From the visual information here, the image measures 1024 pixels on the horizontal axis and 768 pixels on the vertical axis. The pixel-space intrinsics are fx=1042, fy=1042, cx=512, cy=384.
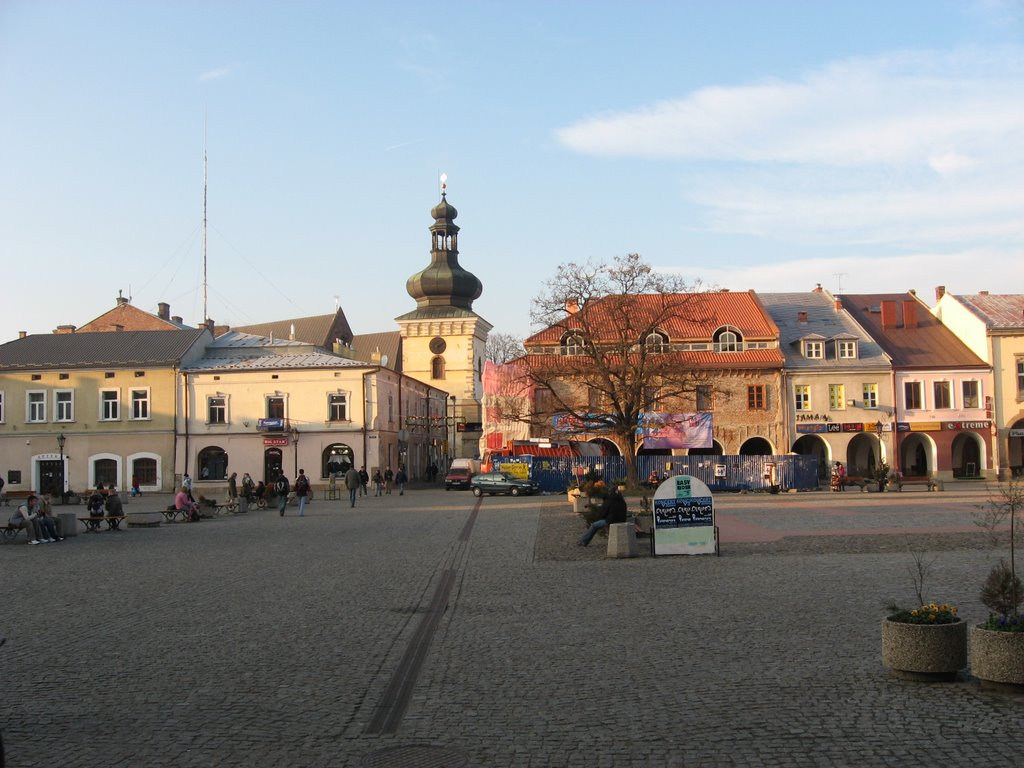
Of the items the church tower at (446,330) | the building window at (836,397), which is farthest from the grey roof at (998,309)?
the church tower at (446,330)

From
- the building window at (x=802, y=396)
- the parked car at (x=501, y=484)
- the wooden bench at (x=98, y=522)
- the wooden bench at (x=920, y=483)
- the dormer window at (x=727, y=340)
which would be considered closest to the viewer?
the wooden bench at (x=98, y=522)

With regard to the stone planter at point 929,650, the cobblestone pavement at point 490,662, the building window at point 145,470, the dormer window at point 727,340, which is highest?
the dormer window at point 727,340

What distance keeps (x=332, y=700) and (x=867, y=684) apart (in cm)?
449

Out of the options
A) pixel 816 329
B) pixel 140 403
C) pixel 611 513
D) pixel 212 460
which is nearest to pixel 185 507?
pixel 611 513

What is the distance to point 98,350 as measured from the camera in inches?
2393

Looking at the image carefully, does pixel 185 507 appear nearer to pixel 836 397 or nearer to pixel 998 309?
pixel 836 397

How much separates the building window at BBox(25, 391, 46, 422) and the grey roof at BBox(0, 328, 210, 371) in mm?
1538

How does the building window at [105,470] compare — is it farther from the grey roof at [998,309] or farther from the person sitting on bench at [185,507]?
the grey roof at [998,309]

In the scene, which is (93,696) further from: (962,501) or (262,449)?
(262,449)

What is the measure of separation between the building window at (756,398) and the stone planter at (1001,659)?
50104 mm

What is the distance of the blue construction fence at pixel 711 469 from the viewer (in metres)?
47.4

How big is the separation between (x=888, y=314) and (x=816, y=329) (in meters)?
4.74

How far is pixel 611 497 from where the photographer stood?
70.8ft

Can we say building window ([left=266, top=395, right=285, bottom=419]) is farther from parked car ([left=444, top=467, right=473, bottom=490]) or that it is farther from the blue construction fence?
the blue construction fence
